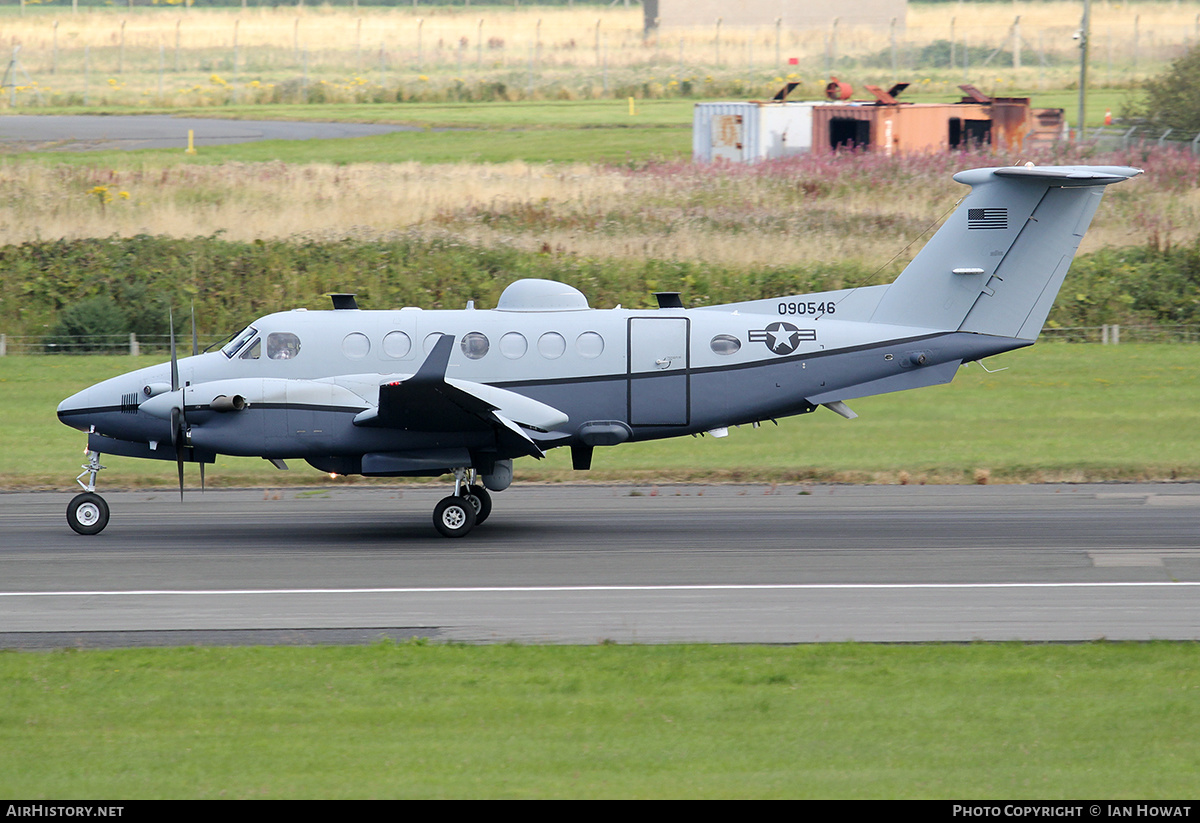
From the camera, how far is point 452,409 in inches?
688

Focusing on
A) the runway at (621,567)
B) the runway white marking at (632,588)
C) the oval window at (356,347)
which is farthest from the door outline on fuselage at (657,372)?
the runway white marking at (632,588)

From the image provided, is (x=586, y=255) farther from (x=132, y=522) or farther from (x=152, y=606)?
(x=152, y=606)

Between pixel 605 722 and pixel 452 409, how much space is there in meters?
7.83

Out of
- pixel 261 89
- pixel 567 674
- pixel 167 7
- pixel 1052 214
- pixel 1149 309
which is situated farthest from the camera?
pixel 167 7

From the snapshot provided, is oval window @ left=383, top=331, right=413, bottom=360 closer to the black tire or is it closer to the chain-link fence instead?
the black tire

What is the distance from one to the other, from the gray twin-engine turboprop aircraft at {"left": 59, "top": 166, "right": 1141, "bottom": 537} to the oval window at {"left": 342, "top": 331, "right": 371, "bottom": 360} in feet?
0.07

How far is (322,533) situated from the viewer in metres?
18.8

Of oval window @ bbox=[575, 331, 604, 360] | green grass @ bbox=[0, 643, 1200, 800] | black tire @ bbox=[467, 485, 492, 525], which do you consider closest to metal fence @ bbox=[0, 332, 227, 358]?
black tire @ bbox=[467, 485, 492, 525]

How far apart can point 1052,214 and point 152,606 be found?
43.3 ft

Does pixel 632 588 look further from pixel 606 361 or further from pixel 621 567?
pixel 606 361

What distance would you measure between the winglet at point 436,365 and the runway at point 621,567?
236 cm

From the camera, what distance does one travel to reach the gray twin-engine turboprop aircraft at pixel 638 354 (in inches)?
715

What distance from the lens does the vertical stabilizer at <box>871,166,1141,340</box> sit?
733 inches

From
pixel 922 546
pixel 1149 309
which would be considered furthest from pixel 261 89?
pixel 922 546
